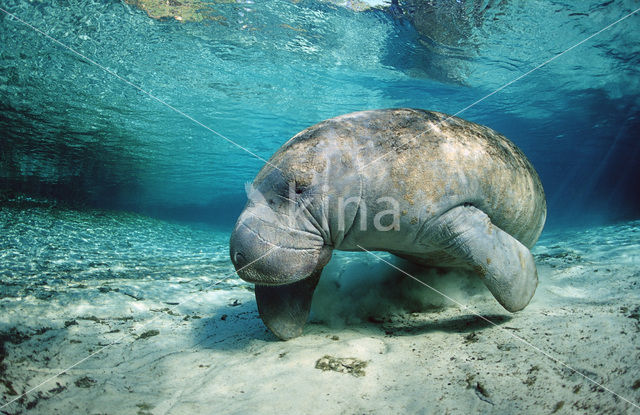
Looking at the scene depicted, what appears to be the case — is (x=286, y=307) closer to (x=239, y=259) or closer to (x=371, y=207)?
(x=239, y=259)

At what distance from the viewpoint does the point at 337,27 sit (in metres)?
10.2

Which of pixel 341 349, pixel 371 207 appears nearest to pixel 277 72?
pixel 371 207

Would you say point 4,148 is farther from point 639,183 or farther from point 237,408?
point 639,183

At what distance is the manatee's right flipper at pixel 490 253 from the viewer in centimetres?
219

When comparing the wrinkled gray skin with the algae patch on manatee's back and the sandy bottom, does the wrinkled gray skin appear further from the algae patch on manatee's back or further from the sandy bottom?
the algae patch on manatee's back

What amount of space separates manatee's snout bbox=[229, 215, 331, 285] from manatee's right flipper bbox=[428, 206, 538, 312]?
1.01 m

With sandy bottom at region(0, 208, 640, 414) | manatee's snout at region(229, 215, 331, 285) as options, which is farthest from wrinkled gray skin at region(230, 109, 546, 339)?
sandy bottom at region(0, 208, 640, 414)

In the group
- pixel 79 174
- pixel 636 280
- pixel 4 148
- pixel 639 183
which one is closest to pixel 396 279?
pixel 636 280

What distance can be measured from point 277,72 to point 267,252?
12502 mm

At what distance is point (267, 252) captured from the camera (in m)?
1.95

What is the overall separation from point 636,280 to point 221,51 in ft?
→ 39.5

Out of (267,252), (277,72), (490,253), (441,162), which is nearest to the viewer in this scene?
(267,252)

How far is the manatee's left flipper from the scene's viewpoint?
97.0 inches

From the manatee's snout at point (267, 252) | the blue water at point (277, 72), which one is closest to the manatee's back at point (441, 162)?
the manatee's snout at point (267, 252)
